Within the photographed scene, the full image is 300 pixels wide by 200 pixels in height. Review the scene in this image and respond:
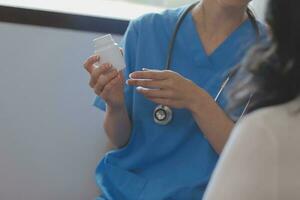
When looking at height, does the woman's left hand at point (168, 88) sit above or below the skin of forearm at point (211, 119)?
above

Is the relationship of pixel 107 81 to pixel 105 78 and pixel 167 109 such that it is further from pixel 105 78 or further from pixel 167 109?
pixel 167 109

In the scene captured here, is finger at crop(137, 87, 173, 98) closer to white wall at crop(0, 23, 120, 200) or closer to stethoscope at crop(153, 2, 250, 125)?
stethoscope at crop(153, 2, 250, 125)

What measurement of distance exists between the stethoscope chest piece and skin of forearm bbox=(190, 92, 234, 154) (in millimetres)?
92

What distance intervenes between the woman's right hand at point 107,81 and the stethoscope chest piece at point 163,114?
84 millimetres

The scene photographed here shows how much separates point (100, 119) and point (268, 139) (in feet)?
2.98

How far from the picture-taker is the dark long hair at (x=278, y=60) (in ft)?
1.77

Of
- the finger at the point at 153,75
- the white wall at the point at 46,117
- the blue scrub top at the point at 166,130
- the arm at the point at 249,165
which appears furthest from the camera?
the white wall at the point at 46,117

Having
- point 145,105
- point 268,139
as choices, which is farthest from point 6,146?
point 268,139

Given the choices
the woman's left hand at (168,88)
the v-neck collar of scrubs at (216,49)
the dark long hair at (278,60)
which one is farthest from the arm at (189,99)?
the dark long hair at (278,60)

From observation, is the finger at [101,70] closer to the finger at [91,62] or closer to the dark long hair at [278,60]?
the finger at [91,62]

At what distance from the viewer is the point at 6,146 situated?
1.33 meters

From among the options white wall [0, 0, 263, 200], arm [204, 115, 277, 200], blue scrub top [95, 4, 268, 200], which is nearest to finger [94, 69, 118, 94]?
blue scrub top [95, 4, 268, 200]

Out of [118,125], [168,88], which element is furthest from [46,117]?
[168,88]

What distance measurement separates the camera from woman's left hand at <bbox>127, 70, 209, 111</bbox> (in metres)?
0.95
